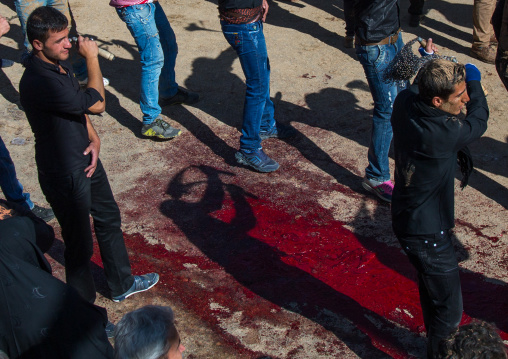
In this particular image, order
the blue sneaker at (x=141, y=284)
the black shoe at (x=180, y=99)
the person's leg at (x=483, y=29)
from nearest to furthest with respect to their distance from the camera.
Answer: the blue sneaker at (x=141, y=284) → the black shoe at (x=180, y=99) → the person's leg at (x=483, y=29)

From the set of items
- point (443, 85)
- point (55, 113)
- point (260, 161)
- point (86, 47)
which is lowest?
point (260, 161)

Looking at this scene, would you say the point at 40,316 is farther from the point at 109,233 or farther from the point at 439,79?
the point at 439,79

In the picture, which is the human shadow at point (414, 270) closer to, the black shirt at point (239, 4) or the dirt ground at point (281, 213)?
the dirt ground at point (281, 213)

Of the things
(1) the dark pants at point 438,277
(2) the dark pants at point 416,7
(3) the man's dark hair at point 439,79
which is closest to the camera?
(3) the man's dark hair at point 439,79

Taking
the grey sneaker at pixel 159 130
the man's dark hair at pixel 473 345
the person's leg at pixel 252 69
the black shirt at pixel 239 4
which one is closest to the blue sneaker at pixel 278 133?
the person's leg at pixel 252 69

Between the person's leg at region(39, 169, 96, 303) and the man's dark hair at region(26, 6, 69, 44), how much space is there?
2.55 ft

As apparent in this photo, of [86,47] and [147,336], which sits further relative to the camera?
[86,47]

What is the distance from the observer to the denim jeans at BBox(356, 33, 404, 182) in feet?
14.4

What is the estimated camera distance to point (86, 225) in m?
3.47

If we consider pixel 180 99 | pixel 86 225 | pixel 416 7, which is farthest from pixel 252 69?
pixel 416 7

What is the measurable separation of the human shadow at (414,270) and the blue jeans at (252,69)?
117 cm

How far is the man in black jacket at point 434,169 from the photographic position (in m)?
2.83

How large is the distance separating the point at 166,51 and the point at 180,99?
1.92 ft

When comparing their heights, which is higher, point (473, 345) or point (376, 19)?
point (376, 19)
